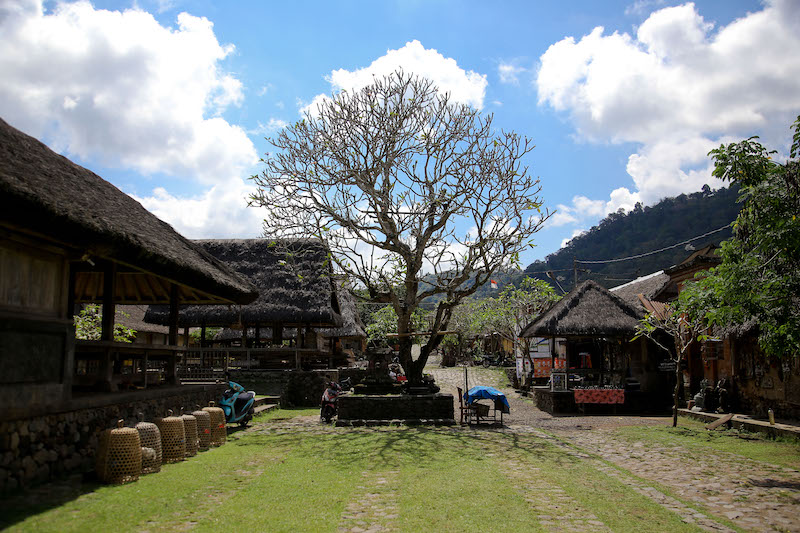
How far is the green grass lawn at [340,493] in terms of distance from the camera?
5.08 m

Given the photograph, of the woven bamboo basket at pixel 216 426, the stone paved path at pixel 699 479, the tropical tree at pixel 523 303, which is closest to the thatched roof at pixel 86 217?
the woven bamboo basket at pixel 216 426

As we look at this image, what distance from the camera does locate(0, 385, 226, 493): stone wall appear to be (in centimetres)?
565

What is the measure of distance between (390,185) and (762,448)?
996cm

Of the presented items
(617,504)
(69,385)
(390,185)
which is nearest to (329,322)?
(390,185)

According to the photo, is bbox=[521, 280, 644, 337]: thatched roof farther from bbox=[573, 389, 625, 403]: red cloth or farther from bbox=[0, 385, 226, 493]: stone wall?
bbox=[0, 385, 226, 493]: stone wall

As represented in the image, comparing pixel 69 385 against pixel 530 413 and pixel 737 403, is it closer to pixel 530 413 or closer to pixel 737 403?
pixel 530 413

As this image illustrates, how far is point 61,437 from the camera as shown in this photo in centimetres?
652

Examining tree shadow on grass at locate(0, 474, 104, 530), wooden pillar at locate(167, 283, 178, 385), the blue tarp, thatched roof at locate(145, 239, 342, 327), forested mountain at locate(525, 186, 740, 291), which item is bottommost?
tree shadow on grass at locate(0, 474, 104, 530)

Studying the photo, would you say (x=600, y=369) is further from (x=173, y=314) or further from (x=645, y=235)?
(x=645, y=235)

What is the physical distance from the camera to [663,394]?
58.0 ft

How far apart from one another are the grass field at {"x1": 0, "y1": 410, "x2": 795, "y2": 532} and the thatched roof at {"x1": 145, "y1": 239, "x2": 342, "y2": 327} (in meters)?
9.19

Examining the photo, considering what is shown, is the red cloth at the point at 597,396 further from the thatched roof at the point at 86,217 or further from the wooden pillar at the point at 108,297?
the wooden pillar at the point at 108,297

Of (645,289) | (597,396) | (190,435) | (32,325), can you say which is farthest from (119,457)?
(645,289)

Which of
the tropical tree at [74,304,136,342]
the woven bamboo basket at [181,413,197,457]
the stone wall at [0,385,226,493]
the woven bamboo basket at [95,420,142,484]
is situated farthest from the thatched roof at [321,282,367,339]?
the woven bamboo basket at [95,420,142,484]
